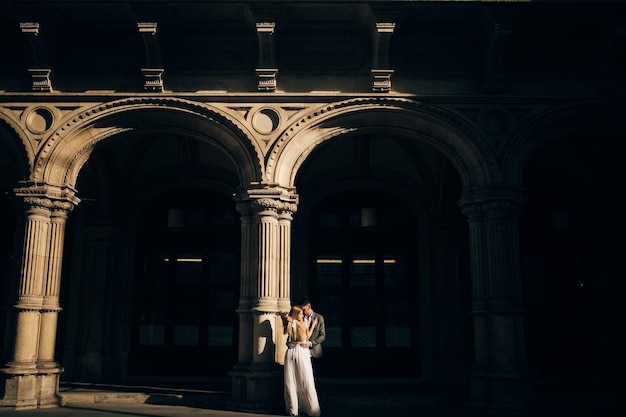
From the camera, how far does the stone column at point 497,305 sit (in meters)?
9.27

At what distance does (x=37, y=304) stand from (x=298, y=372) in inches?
180

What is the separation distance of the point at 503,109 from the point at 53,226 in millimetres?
8232

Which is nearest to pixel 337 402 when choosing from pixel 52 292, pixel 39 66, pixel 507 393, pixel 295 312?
pixel 295 312

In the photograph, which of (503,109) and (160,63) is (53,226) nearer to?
(160,63)

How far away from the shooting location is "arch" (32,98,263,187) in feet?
33.1

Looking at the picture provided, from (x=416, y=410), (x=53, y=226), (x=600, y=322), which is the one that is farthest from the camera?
(x=600, y=322)

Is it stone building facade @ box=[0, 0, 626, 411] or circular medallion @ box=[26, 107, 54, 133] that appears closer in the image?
stone building facade @ box=[0, 0, 626, 411]

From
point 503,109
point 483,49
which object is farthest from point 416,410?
point 483,49

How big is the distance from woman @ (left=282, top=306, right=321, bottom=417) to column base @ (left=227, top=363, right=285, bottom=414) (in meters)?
0.45

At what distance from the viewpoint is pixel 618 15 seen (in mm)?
9758

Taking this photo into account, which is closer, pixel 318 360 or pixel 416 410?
pixel 416 410

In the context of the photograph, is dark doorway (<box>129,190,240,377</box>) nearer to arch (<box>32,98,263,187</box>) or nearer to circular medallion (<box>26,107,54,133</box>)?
arch (<box>32,98,263,187</box>)

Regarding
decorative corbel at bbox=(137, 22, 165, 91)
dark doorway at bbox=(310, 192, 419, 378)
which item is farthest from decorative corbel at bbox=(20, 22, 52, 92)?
dark doorway at bbox=(310, 192, 419, 378)

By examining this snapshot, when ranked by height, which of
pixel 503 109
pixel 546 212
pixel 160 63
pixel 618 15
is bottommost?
pixel 546 212
